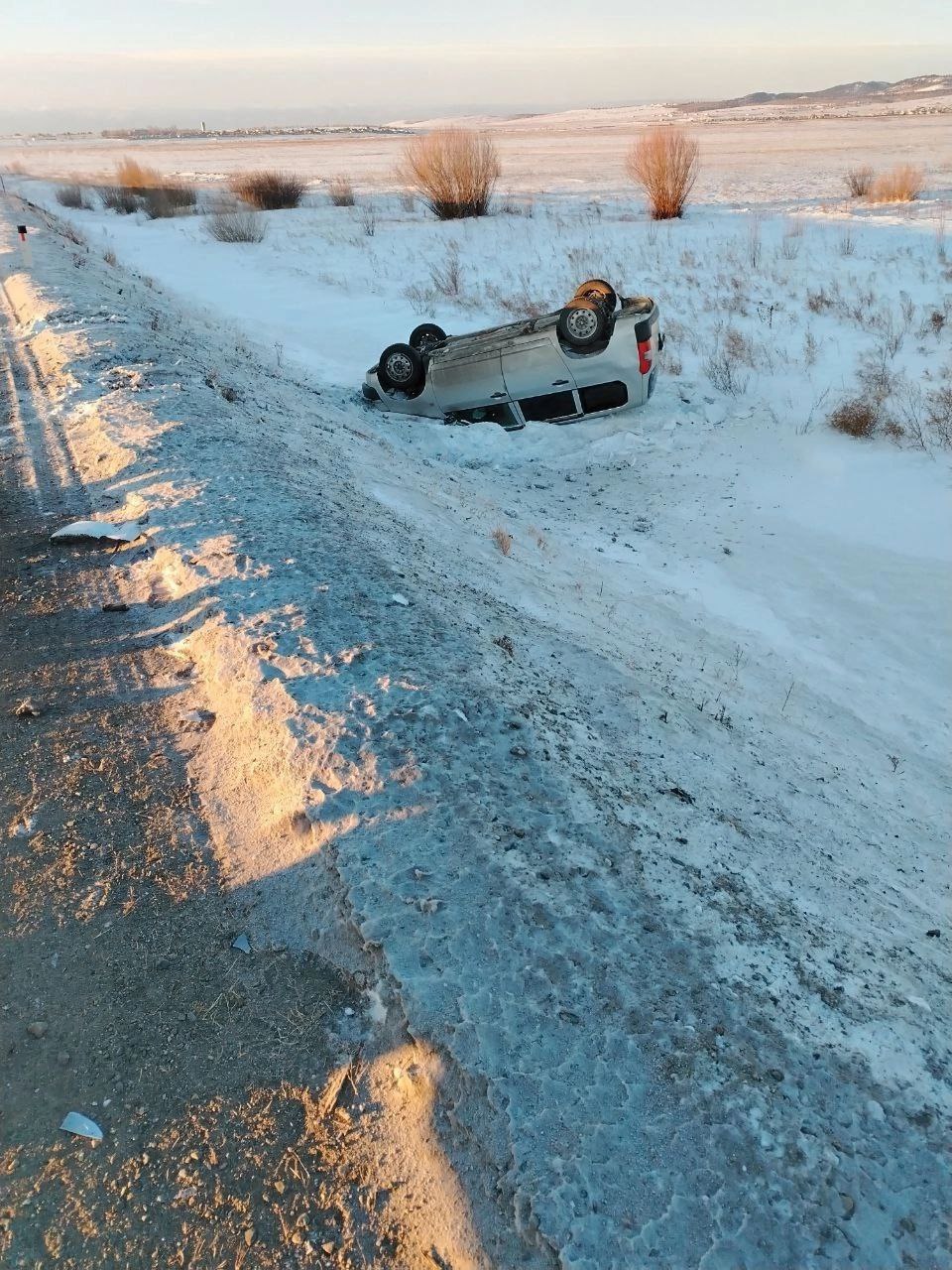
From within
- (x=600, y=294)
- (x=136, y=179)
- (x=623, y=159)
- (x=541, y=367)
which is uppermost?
(x=136, y=179)

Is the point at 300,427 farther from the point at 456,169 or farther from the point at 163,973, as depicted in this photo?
the point at 456,169

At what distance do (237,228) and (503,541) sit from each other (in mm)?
25100

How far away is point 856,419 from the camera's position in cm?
991

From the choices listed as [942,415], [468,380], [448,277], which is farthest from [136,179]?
[942,415]

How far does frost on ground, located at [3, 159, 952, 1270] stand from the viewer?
2.18 meters

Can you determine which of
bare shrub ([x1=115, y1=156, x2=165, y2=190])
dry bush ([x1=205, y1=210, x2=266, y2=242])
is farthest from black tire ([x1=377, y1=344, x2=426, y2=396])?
bare shrub ([x1=115, y1=156, x2=165, y2=190])

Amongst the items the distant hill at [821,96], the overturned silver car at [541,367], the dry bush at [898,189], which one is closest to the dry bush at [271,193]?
the dry bush at [898,189]

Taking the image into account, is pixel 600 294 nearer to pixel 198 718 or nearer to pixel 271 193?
pixel 198 718

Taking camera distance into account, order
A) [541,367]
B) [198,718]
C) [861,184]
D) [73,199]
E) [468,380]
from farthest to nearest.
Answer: [73,199] < [861,184] < [468,380] < [541,367] < [198,718]

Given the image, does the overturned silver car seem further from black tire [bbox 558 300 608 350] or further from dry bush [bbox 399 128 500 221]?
dry bush [bbox 399 128 500 221]

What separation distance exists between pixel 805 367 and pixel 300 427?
313 inches

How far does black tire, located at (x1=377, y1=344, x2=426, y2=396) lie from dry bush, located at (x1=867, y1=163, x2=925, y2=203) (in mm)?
20232

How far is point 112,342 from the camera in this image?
9766 millimetres

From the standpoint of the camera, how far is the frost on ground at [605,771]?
2.18m
